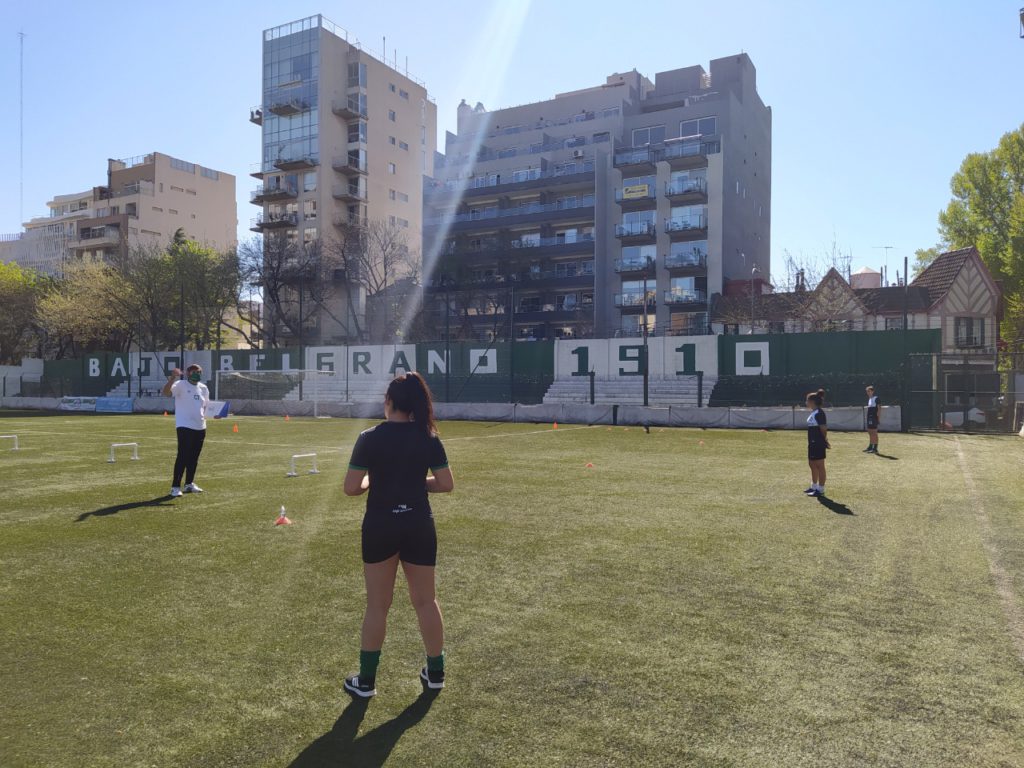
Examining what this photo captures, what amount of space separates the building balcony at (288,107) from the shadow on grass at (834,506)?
235ft

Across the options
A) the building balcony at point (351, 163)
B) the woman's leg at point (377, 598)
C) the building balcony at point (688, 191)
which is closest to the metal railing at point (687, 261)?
the building balcony at point (688, 191)

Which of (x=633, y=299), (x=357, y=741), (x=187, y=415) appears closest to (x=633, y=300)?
(x=633, y=299)

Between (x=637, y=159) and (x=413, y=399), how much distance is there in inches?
2449

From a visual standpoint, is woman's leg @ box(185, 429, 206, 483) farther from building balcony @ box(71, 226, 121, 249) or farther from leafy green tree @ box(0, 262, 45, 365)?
building balcony @ box(71, 226, 121, 249)

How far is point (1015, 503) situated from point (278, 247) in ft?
204

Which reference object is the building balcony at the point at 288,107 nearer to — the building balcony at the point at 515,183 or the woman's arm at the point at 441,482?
the building balcony at the point at 515,183

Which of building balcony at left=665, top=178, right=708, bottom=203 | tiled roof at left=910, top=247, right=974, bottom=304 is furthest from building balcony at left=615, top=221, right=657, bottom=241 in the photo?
tiled roof at left=910, top=247, right=974, bottom=304

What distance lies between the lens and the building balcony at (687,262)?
58.1 metres

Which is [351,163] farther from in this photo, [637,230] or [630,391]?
[630,391]

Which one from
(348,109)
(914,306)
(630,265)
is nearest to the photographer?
(914,306)

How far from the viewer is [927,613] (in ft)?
19.2

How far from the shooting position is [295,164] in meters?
72.1

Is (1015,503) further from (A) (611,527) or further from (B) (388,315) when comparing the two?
(B) (388,315)

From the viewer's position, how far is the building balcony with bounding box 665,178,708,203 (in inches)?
2324
